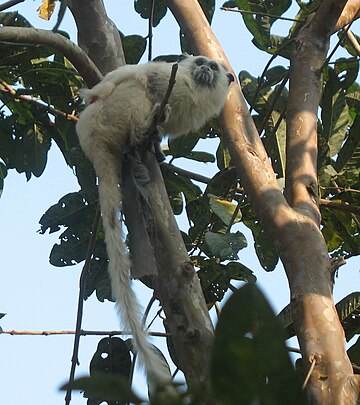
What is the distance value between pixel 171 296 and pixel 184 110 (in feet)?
6.10

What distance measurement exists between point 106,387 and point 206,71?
3.73 meters

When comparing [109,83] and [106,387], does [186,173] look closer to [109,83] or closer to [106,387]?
[109,83]

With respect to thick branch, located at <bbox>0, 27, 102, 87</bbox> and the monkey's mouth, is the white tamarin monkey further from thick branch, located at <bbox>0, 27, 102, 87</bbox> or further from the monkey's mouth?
thick branch, located at <bbox>0, 27, 102, 87</bbox>

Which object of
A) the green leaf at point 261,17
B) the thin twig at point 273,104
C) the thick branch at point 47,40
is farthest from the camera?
the green leaf at point 261,17

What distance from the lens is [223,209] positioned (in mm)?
3959

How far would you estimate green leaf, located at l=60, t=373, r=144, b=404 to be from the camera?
875 mm

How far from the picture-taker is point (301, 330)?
2732 mm

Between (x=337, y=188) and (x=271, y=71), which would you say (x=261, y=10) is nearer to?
(x=271, y=71)

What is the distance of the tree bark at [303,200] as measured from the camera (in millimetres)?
2568

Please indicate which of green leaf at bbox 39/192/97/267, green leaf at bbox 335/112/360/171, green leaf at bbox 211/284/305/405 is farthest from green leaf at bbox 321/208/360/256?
green leaf at bbox 211/284/305/405

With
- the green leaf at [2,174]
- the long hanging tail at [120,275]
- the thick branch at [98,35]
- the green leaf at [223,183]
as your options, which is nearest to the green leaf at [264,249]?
the green leaf at [223,183]

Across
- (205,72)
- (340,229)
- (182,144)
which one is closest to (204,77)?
(205,72)

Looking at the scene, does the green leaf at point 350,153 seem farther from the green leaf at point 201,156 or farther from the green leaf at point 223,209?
the green leaf at point 201,156

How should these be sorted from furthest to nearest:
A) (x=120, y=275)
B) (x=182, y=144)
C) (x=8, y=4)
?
(x=182, y=144) → (x=8, y=4) → (x=120, y=275)
